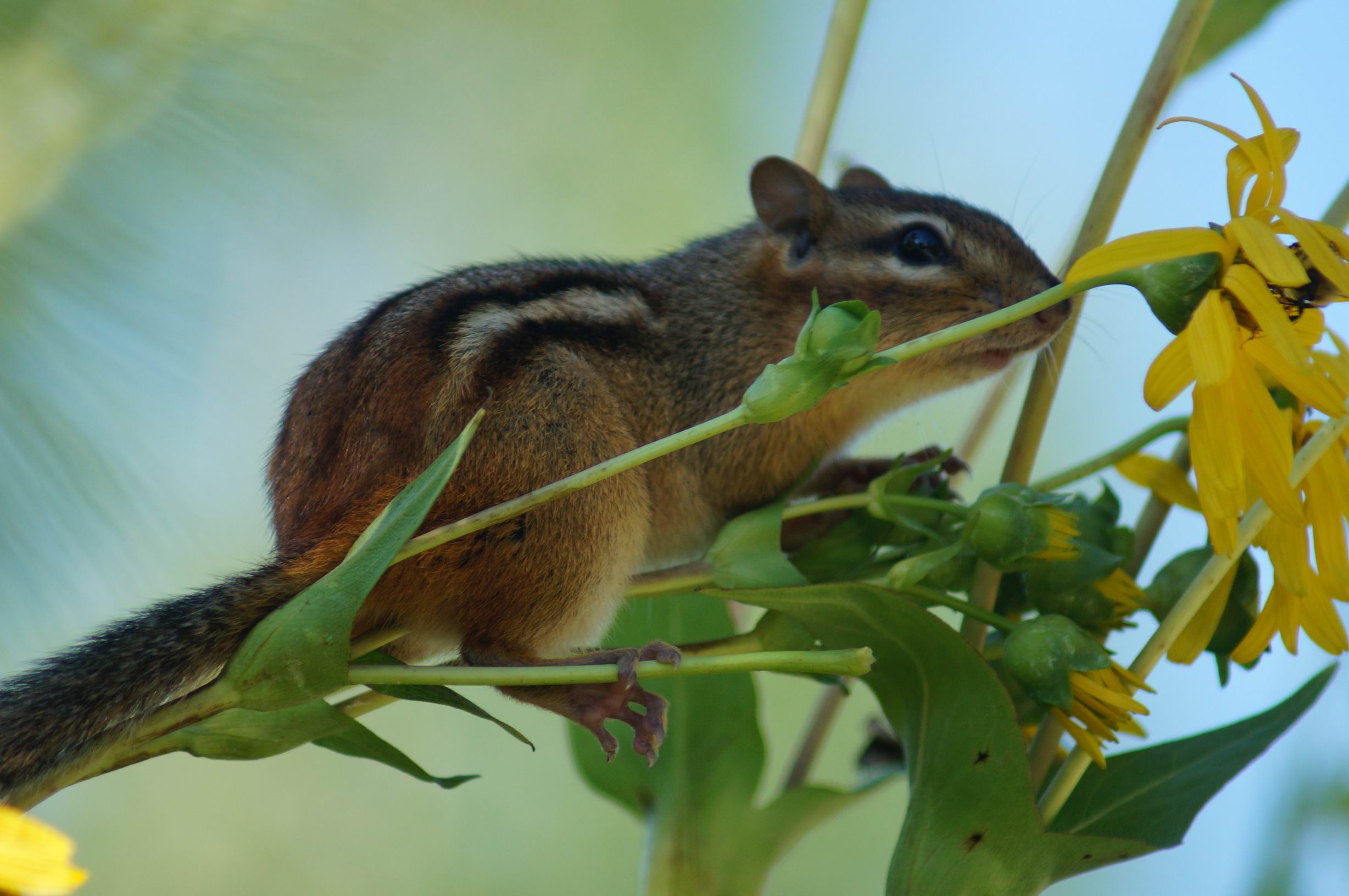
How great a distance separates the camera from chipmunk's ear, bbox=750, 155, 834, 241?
4.48 ft

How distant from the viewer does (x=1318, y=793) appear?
1158 millimetres

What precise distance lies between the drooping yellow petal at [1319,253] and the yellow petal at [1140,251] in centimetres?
5

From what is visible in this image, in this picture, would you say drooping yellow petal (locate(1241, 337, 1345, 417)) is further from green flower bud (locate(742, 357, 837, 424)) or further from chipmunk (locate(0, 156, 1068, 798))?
chipmunk (locate(0, 156, 1068, 798))

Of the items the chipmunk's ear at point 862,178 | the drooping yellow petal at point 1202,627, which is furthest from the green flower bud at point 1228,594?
the chipmunk's ear at point 862,178

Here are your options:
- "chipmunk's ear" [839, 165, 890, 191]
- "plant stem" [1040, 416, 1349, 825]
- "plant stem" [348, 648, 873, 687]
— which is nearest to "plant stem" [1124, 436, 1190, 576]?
"plant stem" [1040, 416, 1349, 825]

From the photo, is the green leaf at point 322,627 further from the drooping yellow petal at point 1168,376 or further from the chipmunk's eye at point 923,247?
the chipmunk's eye at point 923,247

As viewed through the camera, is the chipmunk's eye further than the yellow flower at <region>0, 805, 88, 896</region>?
Yes

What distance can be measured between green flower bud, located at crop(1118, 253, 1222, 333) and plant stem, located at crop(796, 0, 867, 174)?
54 cm

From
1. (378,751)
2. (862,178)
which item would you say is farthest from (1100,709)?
(862,178)

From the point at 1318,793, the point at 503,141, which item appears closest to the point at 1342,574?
the point at 1318,793

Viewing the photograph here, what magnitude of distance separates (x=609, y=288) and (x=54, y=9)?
0.59 m

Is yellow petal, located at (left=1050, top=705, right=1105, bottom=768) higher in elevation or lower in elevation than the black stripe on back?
lower

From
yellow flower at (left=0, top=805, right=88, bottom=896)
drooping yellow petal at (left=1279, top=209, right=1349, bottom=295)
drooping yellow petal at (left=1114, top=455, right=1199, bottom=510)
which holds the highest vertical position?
drooping yellow petal at (left=1279, top=209, right=1349, bottom=295)

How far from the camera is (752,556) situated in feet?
2.59
